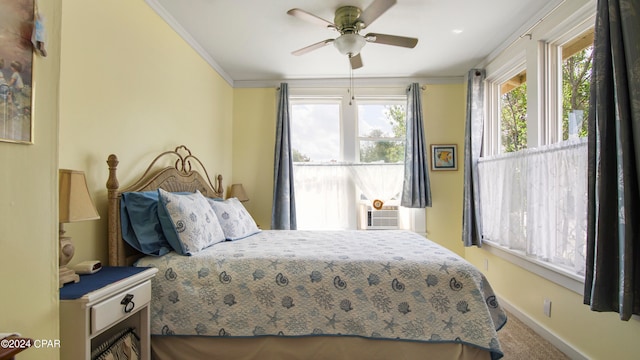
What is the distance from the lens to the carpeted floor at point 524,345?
2.14m

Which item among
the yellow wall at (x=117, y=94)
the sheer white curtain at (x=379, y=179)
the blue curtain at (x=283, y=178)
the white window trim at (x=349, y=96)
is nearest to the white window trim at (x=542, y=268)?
the sheer white curtain at (x=379, y=179)

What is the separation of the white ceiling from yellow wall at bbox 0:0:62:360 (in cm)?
163

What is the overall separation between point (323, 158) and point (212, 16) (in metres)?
2.11

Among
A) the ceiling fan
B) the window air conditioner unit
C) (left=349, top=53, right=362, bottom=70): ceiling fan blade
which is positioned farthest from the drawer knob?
the window air conditioner unit

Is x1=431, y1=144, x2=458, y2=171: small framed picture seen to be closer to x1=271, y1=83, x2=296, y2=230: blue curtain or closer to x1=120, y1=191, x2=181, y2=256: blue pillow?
x1=271, y1=83, x2=296, y2=230: blue curtain

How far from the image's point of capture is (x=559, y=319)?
7.39ft

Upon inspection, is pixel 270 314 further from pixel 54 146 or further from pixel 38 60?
pixel 38 60

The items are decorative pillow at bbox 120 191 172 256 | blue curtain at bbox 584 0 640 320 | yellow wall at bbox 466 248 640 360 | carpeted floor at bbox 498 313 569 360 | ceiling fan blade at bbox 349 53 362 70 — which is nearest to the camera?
blue curtain at bbox 584 0 640 320

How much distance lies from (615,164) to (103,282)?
8.69 ft

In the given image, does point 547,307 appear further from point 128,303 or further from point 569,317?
point 128,303

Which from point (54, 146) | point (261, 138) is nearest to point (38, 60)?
point (54, 146)

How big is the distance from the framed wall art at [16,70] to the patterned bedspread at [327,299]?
1.13 m

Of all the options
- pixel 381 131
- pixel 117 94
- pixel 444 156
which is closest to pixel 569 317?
pixel 444 156

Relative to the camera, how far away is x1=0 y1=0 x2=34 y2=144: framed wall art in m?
0.91
